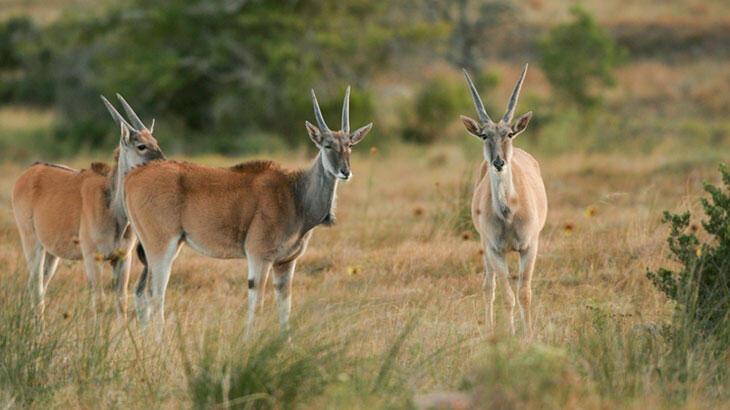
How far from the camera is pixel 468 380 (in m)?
6.53

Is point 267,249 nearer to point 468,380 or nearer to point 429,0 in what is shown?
point 468,380

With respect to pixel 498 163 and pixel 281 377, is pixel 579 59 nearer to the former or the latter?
pixel 498 163

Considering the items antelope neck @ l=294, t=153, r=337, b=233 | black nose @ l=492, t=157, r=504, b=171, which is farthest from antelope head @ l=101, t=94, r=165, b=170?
black nose @ l=492, t=157, r=504, b=171

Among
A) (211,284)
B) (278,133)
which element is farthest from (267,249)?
(278,133)

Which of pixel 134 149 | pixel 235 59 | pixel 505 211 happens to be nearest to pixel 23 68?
pixel 235 59

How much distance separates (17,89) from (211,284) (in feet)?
97.8

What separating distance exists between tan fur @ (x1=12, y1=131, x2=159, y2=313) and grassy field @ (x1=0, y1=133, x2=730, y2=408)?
1.53 feet

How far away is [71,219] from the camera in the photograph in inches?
403

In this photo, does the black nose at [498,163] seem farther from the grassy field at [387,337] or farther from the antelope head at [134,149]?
the antelope head at [134,149]

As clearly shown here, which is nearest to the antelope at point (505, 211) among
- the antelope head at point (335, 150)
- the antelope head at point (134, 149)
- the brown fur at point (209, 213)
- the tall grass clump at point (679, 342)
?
the tall grass clump at point (679, 342)

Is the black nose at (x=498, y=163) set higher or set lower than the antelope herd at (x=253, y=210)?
higher

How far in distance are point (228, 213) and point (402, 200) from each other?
793 cm

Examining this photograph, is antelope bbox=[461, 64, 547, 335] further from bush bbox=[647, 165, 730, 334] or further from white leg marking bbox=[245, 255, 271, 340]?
white leg marking bbox=[245, 255, 271, 340]

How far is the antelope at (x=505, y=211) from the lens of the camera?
927 centimetres
